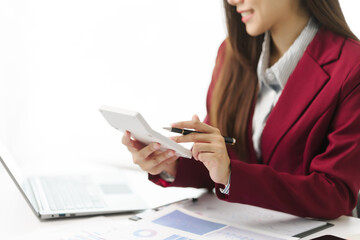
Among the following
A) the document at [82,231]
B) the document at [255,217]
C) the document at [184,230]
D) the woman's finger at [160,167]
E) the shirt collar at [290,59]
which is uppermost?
the shirt collar at [290,59]

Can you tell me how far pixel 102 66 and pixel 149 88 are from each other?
0.27 metres

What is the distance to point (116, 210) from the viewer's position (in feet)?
4.84

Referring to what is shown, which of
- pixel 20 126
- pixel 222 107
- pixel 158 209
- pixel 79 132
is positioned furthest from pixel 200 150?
pixel 20 126


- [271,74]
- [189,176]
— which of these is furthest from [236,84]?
[189,176]

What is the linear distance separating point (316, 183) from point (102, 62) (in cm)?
158

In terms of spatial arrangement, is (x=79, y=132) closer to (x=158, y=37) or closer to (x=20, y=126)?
(x=20, y=126)

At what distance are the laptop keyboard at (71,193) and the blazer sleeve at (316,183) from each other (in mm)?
397

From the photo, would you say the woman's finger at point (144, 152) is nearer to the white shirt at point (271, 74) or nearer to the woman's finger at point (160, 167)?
the woman's finger at point (160, 167)

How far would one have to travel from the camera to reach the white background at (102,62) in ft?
8.58

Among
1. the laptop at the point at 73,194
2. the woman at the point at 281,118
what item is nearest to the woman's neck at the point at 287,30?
the woman at the point at 281,118

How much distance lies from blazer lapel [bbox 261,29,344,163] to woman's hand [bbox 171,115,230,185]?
0.31 metres

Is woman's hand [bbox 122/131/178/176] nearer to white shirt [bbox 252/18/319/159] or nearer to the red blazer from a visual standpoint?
the red blazer

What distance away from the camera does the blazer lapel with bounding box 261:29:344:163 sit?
5.04 feet

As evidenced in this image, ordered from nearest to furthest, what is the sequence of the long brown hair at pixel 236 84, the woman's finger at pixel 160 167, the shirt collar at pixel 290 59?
the woman's finger at pixel 160 167 → the shirt collar at pixel 290 59 → the long brown hair at pixel 236 84
